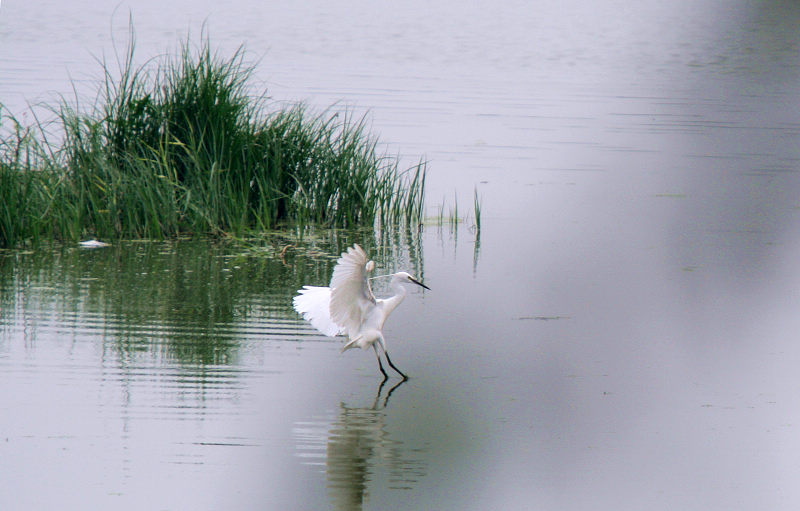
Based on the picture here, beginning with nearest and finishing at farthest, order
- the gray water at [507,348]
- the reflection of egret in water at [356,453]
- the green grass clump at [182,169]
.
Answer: the gray water at [507,348], the reflection of egret in water at [356,453], the green grass clump at [182,169]

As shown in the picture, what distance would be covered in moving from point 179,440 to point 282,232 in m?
4.14

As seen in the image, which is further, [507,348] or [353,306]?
[507,348]

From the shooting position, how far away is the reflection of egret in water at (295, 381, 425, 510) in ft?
12.3

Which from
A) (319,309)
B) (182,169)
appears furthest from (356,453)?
(182,169)

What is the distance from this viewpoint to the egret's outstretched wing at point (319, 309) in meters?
5.10

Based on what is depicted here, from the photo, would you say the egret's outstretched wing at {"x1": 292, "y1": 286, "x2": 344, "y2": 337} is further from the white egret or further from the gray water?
the gray water

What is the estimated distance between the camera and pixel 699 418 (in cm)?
471

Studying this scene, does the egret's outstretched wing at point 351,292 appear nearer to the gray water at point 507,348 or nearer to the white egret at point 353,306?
the white egret at point 353,306

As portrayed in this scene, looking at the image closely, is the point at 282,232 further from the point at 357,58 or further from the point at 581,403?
the point at 357,58

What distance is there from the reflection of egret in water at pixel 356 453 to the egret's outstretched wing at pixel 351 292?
0.43 meters

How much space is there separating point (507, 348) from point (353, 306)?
109 centimetres

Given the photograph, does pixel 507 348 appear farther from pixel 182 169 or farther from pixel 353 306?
pixel 182 169

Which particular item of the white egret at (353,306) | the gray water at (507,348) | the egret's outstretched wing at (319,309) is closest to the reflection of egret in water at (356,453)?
the gray water at (507,348)

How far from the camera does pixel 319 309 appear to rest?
5152 millimetres
